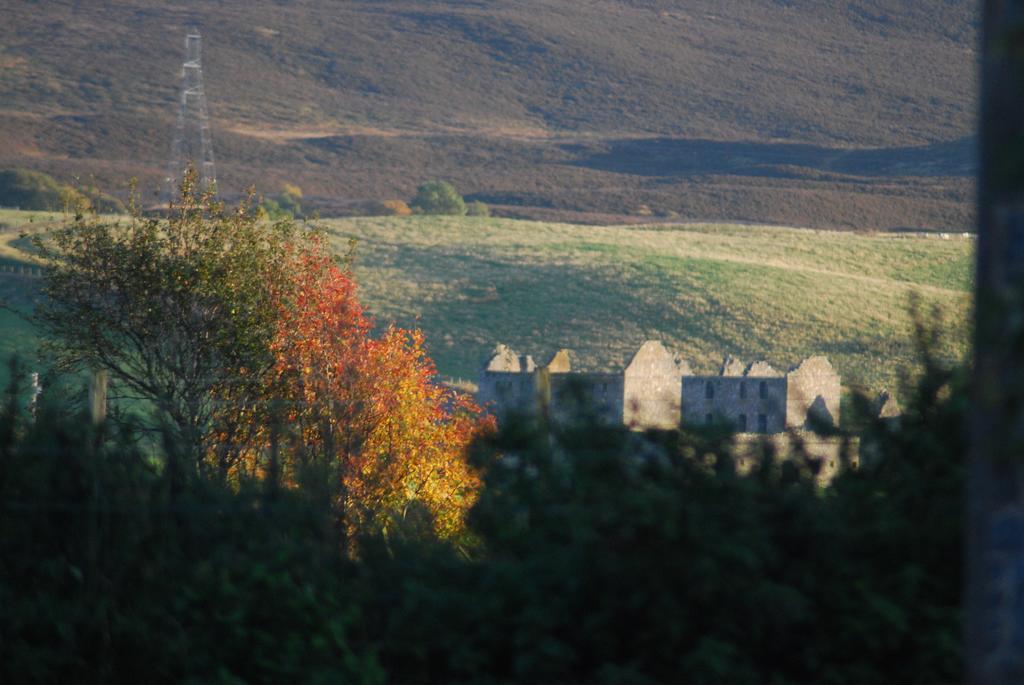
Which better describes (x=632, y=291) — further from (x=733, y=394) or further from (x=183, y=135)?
(x=733, y=394)

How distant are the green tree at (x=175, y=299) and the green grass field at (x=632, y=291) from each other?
48.9 ft

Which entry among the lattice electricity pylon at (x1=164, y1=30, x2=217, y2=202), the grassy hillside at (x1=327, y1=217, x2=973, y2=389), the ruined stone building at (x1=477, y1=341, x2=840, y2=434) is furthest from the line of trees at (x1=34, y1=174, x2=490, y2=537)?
the grassy hillside at (x1=327, y1=217, x2=973, y2=389)

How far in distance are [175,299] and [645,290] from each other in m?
34.0

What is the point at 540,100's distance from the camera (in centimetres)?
12588

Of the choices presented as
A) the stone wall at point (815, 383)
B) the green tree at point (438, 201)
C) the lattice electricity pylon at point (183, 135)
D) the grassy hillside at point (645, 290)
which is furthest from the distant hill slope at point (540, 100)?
the stone wall at point (815, 383)

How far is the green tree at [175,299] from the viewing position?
1739cm

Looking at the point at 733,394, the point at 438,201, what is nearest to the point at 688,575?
the point at 733,394

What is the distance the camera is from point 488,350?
41312 mm

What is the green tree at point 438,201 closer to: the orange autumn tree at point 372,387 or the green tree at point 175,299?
the orange autumn tree at point 372,387

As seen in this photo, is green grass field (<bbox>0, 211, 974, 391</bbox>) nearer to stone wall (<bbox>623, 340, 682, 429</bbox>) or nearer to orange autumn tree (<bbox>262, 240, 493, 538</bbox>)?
orange autumn tree (<bbox>262, 240, 493, 538</bbox>)

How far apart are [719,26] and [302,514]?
453ft

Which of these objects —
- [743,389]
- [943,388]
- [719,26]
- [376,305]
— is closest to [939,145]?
[719,26]

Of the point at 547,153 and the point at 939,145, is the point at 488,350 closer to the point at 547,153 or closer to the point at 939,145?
the point at 547,153

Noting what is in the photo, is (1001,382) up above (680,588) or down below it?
above
